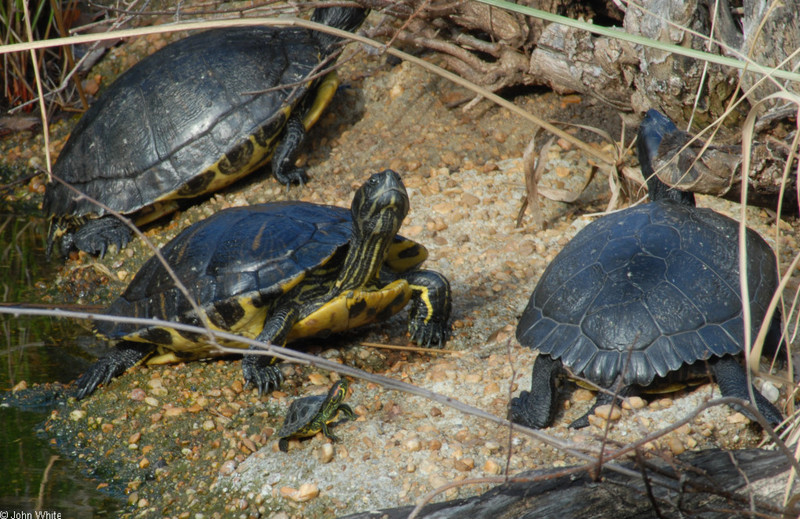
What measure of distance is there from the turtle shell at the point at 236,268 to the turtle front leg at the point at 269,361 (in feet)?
0.40

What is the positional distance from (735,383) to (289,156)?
3.90m

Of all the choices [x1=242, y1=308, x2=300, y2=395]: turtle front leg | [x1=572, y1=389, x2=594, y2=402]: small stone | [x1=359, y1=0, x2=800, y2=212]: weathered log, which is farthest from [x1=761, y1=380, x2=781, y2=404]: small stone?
[x1=242, y1=308, x2=300, y2=395]: turtle front leg

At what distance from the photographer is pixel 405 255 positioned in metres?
Result: 4.28

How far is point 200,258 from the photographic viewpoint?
3842mm

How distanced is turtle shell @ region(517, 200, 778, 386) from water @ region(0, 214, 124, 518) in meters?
2.17

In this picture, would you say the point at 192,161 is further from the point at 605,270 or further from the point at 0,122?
the point at 605,270

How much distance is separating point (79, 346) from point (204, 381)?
46.8 inches

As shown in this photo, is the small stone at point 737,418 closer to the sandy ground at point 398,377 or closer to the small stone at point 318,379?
the sandy ground at point 398,377

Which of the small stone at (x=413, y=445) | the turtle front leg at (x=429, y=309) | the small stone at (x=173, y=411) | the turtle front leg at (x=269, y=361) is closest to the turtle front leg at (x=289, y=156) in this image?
the turtle front leg at (x=429, y=309)

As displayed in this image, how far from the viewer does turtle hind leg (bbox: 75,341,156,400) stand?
3.93 m

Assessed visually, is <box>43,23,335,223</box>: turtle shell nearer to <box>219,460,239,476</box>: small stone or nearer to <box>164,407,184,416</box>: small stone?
<box>164,407,184,416</box>: small stone

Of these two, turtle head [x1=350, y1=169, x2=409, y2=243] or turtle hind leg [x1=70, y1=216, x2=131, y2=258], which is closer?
turtle head [x1=350, y1=169, x2=409, y2=243]

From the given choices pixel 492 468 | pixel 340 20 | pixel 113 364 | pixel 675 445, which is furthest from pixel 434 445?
pixel 340 20

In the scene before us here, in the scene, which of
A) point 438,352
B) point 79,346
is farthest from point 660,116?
point 79,346
